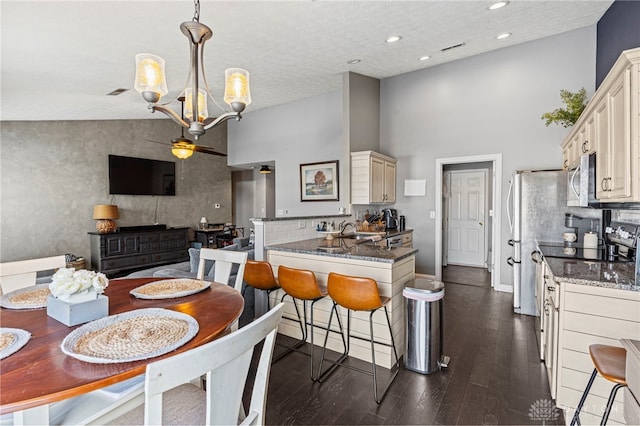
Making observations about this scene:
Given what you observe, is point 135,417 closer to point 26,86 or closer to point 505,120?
point 26,86

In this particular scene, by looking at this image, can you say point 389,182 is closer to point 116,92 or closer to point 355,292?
point 355,292

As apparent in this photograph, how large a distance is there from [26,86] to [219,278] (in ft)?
11.7

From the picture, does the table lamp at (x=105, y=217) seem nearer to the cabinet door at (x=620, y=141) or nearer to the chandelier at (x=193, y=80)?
the chandelier at (x=193, y=80)

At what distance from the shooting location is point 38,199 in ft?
17.1

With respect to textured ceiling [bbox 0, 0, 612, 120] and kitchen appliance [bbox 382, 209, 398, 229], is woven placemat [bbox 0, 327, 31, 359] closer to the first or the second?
textured ceiling [bbox 0, 0, 612, 120]

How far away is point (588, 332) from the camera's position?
1.72 m

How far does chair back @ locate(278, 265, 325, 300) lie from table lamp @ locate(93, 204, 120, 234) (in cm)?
477

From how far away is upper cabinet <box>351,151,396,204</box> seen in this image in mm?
4793

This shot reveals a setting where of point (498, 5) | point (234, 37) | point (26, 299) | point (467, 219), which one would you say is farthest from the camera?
point (467, 219)

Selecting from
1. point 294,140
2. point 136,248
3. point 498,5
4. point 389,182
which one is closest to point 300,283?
point 389,182

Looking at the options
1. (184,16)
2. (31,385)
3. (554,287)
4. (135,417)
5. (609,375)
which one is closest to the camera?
(31,385)

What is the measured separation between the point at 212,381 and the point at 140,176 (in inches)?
260

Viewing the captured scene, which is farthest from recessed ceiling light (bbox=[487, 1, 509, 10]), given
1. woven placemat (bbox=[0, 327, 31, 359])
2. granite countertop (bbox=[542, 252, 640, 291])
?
woven placemat (bbox=[0, 327, 31, 359])

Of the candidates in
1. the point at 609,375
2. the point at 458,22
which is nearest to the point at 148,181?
the point at 458,22
